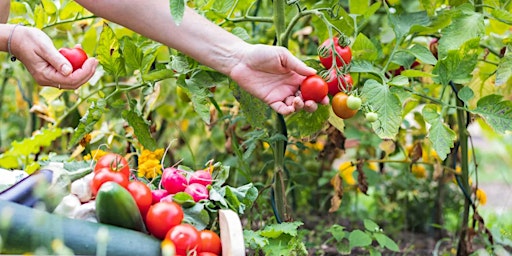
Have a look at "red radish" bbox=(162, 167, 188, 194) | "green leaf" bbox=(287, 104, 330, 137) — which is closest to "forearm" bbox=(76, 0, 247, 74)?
"green leaf" bbox=(287, 104, 330, 137)

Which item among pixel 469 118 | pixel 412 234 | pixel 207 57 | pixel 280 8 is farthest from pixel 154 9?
pixel 412 234

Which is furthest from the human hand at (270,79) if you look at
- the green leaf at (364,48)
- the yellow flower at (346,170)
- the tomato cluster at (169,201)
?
the yellow flower at (346,170)

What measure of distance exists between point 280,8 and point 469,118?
76 cm

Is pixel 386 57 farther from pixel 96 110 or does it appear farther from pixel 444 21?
pixel 96 110

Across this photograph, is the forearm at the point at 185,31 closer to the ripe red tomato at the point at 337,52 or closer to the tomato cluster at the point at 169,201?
the ripe red tomato at the point at 337,52

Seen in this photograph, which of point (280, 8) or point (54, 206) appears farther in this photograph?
point (280, 8)

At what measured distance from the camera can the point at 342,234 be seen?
7.32 feet

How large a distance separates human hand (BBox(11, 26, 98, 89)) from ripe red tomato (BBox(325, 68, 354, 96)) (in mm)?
614

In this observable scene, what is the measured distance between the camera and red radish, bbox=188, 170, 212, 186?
158cm

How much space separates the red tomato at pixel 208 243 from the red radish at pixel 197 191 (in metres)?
0.15

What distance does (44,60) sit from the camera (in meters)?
1.83

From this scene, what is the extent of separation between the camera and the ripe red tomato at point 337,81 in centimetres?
177

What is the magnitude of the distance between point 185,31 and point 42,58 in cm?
37

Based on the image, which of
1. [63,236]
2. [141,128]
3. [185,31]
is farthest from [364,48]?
[63,236]
